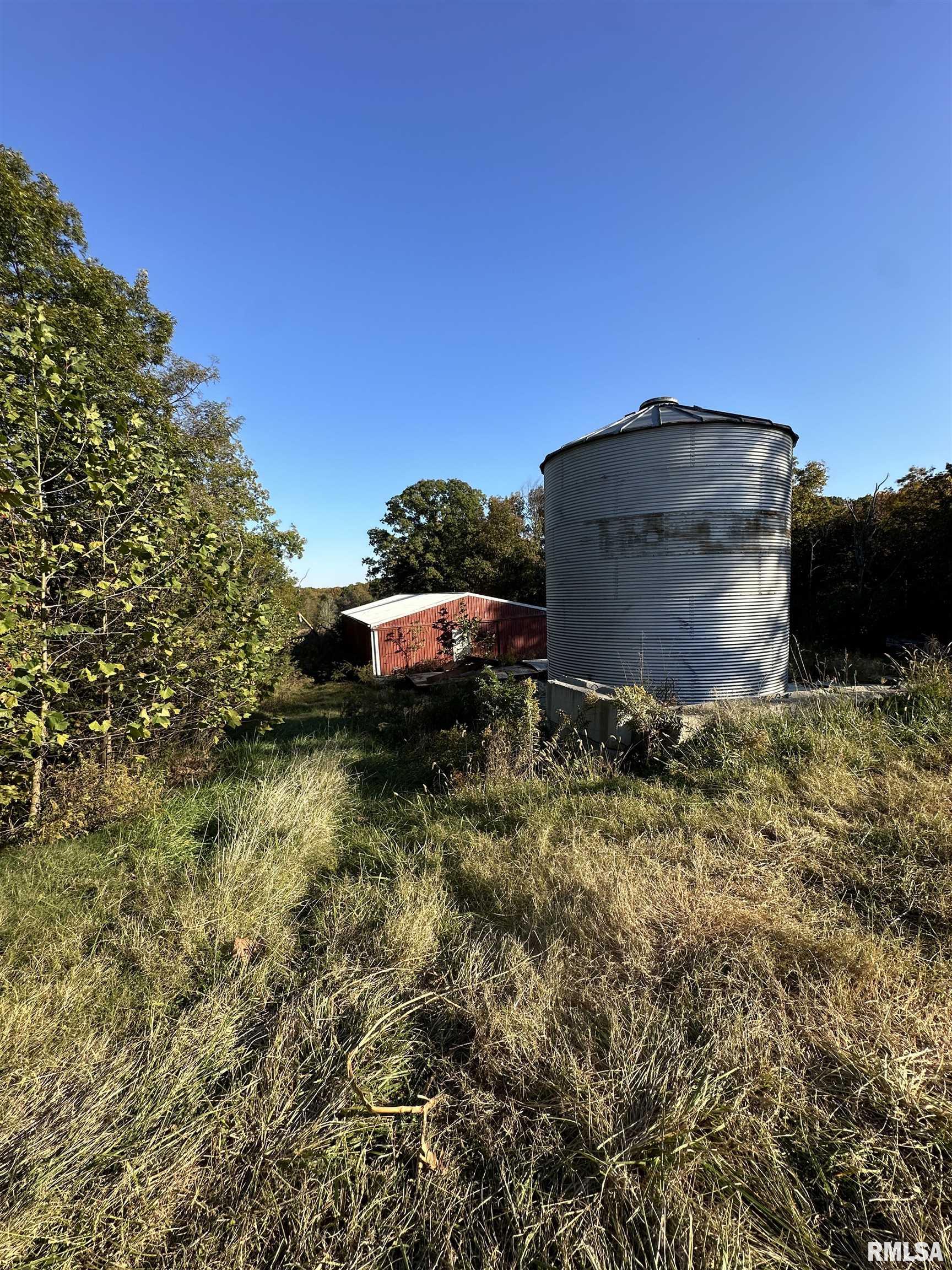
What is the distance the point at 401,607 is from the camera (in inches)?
786

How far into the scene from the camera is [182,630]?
5.17m

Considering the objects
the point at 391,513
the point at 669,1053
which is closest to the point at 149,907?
the point at 669,1053

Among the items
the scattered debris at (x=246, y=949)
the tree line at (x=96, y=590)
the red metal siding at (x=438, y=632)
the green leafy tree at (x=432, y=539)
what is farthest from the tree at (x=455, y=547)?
the scattered debris at (x=246, y=949)

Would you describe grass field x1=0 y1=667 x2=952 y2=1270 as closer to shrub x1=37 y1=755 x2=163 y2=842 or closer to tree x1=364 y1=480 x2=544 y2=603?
shrub x1=37 y1=755 x2=163 y2=842

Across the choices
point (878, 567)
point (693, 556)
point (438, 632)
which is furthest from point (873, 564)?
point (438, 632)

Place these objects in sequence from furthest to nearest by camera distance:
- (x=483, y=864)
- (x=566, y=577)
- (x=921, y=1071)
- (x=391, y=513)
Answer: (x=391, y=513), (x=566, y=577), (x=483, y=864), (x=921, y=1071)

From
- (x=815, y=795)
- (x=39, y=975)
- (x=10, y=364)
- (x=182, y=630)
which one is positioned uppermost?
(x=10, y=364)

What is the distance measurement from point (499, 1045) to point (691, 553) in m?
6.92

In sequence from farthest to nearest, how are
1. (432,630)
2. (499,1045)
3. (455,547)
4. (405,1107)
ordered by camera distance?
(455,547) < (432,630) < (499,1045) < (405,1107)

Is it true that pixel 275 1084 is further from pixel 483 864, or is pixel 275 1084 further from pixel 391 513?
pixel 391 513

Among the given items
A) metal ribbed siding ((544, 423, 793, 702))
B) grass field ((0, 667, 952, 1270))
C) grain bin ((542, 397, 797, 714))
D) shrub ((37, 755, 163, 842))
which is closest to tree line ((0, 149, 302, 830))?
shrub ((37, 755, 163, 842))

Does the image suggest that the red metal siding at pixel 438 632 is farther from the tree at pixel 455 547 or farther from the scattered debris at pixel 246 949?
the scattered debris at pixel 246 949

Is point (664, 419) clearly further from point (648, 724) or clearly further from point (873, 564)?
point (873, 564)

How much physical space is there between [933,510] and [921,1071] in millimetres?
14337
